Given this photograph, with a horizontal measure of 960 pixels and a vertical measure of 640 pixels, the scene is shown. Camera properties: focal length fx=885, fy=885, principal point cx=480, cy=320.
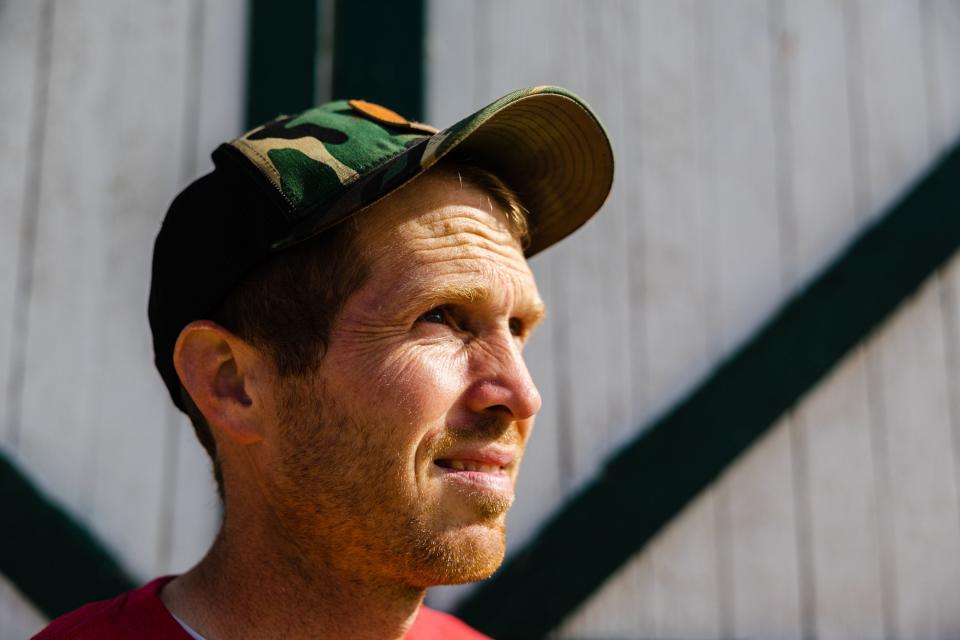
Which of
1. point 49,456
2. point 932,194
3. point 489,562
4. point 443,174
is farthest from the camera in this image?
point 932,194

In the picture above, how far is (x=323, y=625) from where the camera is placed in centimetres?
144

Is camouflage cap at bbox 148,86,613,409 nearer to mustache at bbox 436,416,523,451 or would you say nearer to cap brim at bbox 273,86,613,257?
cap brim at bbox 273,86,613,257

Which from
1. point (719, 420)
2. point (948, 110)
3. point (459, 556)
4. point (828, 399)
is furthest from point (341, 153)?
point (948, 110)

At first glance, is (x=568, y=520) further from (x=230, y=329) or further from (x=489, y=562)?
(x=230, y=329)

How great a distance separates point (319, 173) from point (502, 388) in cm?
45

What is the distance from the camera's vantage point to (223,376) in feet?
4.96

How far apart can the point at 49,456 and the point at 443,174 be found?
149 centimetres

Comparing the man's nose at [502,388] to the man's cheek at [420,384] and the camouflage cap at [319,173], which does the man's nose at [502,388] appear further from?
→ the camouflage cap at [319,173]

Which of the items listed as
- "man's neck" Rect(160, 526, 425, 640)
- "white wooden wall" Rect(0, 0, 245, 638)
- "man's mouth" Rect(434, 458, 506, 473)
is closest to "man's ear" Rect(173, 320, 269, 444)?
"man's neck" Rect(160, 526, 425, 640)

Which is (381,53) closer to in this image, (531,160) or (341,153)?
(531,160)

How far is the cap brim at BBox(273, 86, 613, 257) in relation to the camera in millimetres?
1358

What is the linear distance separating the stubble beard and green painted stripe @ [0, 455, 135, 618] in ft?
3.79

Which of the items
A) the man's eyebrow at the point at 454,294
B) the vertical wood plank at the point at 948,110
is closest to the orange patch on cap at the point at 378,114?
the man's eyebrow at the point at 454,294

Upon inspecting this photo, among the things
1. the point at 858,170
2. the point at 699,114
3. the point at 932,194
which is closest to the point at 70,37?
the point at 699,114
